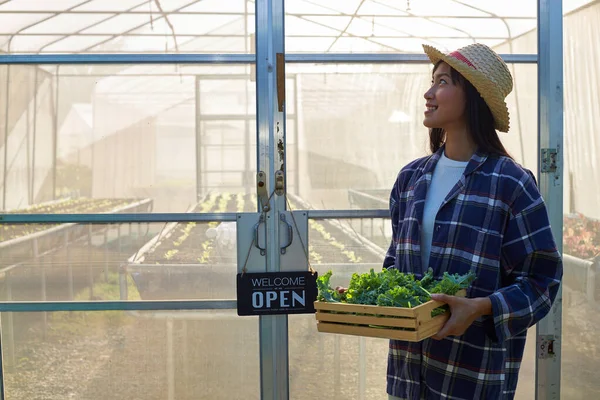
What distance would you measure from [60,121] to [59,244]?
570 mm

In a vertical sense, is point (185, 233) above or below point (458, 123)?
below

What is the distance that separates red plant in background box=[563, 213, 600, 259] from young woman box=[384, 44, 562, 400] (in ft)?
3.71

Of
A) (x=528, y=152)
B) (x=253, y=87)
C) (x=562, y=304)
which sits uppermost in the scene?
(x=253, y=87)

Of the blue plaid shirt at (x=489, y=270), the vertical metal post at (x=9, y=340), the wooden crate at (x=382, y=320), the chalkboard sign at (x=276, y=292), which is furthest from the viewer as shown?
the vertical metal post at (x=9, y=340)

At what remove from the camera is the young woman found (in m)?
2.12

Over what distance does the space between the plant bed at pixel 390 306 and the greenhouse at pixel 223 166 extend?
1.05 meters

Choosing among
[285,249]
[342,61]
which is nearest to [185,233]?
[285,249]

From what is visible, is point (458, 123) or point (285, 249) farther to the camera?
point (285, 249)

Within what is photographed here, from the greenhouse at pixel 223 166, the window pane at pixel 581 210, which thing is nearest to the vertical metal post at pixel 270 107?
the greenhouse at pixel 223 166

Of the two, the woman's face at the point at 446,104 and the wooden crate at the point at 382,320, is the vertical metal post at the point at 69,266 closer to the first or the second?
the wooden crate at the point at 382,320

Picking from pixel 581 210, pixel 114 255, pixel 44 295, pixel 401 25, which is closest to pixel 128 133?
pixel 114 255

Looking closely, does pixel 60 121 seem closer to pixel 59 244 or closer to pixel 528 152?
pixel 59 244

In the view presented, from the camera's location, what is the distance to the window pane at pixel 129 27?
10.4 feet

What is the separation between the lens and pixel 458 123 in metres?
2.33
